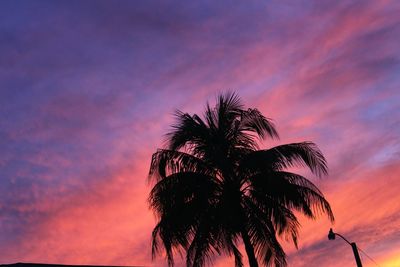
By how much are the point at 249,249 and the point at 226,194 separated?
2.39 meters

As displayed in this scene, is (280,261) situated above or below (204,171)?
below

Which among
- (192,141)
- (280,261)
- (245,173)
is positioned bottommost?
(280,261)

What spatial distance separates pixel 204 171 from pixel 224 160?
1187 mm

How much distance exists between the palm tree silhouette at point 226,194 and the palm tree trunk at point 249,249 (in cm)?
4

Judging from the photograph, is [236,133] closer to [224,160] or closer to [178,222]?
[224,160]

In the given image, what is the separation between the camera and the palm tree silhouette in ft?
67.0

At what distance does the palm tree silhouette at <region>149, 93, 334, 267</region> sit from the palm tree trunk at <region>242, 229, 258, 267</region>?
0.04 metres

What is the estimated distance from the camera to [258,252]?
2088 cm

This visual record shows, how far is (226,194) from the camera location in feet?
67.9

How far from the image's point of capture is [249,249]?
19797 mm

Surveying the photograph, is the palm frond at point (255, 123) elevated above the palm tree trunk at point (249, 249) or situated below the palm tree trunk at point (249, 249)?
above

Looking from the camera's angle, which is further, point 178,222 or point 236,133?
point 236,133

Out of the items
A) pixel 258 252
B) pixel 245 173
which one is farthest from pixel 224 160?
pixel 258 252

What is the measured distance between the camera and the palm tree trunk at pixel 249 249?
64.5 ft
